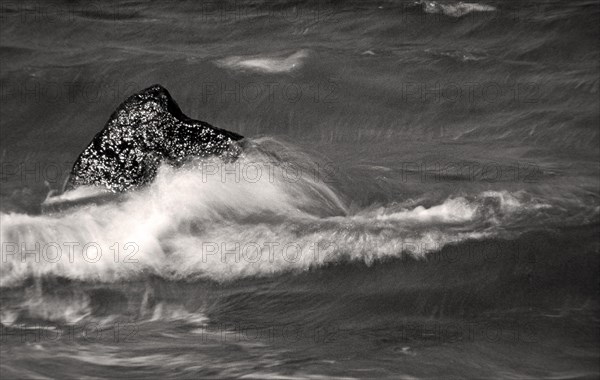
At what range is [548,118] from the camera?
12.7m

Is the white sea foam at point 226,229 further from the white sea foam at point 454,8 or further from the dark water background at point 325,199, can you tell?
the white sea foam at point 454,8

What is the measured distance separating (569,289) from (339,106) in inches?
231

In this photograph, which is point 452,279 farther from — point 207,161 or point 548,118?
point 548,118

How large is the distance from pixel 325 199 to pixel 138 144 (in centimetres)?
191

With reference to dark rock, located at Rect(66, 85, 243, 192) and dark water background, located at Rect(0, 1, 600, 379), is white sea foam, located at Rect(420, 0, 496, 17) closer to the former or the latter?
dark water background, located at Rect(0, 1, 600, 379)

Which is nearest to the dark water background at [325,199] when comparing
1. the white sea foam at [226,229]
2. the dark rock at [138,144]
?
the white sea foam at [226,229]

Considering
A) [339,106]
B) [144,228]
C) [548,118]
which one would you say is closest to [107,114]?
[339,106]

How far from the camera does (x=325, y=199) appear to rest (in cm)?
1036

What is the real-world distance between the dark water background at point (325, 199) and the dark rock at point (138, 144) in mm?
223

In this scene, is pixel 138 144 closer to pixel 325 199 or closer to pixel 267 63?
pixel 325 199

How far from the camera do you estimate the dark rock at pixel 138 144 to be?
407 inches

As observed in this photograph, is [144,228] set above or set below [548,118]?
below

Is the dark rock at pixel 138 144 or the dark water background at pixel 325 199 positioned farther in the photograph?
the dark rock at pixel 138 144

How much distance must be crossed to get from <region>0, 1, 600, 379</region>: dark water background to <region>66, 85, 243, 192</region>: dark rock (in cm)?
22
